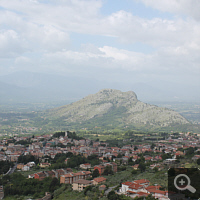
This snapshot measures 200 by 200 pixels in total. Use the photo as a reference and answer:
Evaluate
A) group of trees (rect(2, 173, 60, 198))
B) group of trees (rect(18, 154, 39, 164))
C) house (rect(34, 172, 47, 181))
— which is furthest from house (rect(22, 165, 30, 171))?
group of trees (rect(2, 173, 60, 198))

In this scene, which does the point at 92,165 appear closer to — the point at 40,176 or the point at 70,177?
the point at 40,176

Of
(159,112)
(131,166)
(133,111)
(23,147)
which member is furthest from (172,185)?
(133,111)

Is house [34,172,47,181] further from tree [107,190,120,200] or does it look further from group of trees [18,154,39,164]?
tree [107,190,120,200]

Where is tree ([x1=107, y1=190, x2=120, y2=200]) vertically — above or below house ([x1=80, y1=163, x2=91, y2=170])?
above

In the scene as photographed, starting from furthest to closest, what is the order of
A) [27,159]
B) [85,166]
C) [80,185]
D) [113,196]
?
[27,159], [85,166], [80,185], [113,196]

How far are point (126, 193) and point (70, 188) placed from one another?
11238 millimetres

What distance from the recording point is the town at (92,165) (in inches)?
1396

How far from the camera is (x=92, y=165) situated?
5834cm

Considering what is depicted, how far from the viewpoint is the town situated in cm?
3547

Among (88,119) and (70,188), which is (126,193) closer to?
(70,188)

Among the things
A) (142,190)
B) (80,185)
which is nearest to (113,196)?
(142,190)

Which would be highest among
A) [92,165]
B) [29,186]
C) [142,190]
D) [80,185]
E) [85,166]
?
[142,190]

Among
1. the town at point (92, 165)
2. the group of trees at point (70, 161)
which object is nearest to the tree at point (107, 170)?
the town at point (92, 165)

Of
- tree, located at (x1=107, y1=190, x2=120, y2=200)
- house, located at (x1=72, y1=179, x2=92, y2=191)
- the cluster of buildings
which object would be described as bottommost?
house, located at (x1=72, y1=179, x2=92, y2=191)
